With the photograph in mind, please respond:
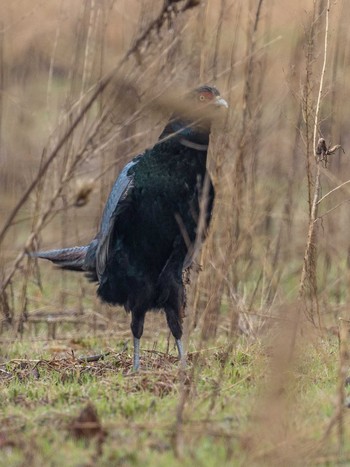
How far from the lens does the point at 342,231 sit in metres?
9.93

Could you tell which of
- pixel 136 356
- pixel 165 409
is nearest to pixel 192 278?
pixel 136 356

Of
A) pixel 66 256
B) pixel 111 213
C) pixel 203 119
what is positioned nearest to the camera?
pixel 203 119

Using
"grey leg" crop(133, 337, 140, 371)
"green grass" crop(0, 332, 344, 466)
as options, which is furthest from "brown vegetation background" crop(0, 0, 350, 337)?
"grey leg" crop(133, 337, 140, 371)

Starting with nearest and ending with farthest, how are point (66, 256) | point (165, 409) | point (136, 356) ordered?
point (165, 409) < point (136, 356) < point (66, 256)

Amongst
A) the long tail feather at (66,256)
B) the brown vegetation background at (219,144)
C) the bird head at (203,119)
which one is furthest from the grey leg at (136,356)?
the bird head at (203,119)

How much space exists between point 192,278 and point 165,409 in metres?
1.92

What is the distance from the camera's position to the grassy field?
14.4 ft

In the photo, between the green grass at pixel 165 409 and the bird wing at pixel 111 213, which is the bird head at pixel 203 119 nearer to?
the bird wing at pixel 111 213

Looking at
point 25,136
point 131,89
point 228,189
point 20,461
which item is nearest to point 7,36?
point 25,136

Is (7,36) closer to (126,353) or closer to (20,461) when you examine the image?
(126,353)

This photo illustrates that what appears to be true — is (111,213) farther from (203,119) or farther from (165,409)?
(165,409)

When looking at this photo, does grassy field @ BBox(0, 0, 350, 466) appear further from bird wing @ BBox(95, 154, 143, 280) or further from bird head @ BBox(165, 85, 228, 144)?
bird wing @ BBox(95, 154, 143, 280)

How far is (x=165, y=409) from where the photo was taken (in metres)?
5.11

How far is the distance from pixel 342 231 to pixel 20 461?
243 inches
